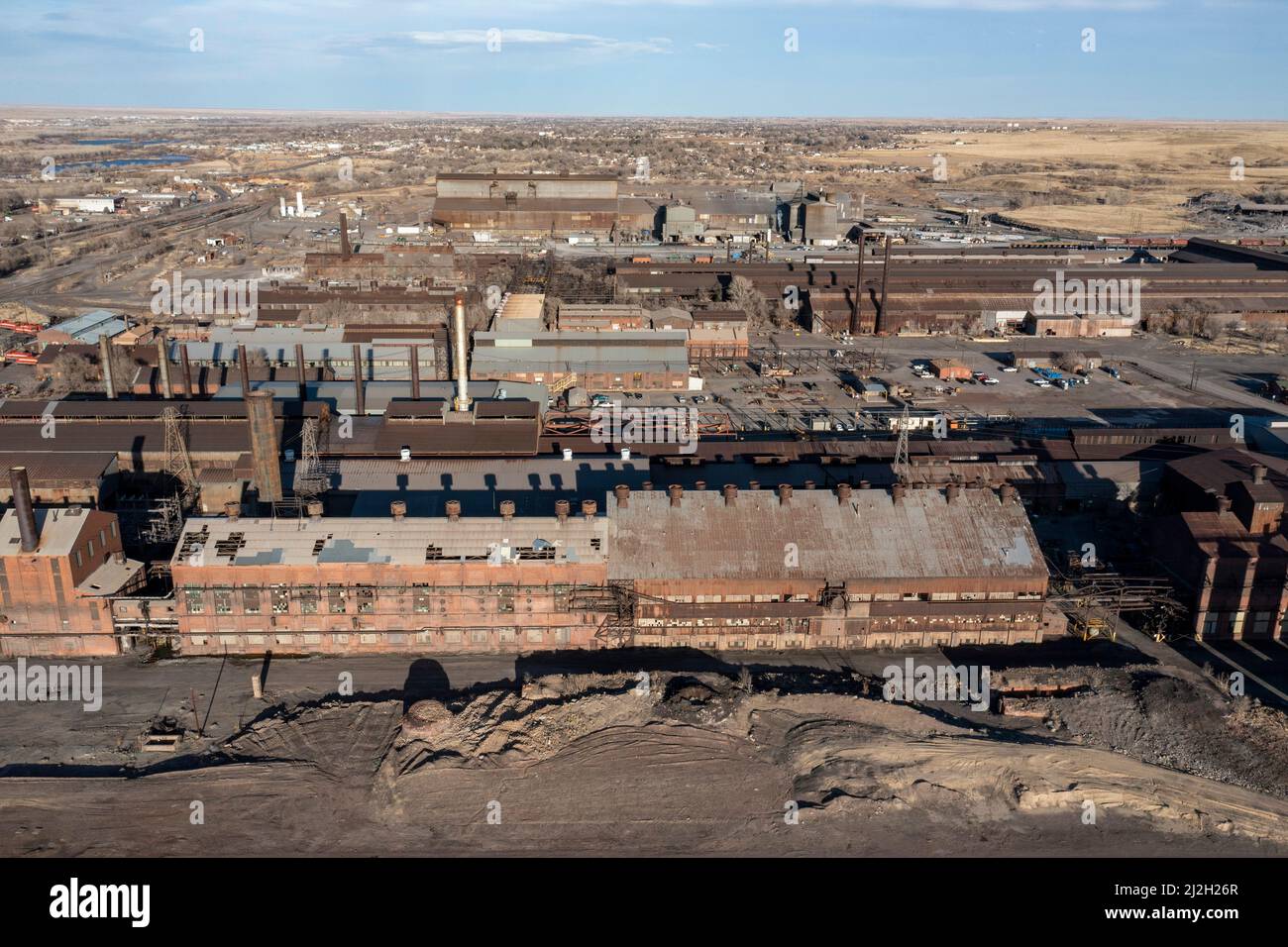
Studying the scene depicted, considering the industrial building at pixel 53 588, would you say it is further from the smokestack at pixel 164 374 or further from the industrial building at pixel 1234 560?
the industrial building at pixel 1234 560

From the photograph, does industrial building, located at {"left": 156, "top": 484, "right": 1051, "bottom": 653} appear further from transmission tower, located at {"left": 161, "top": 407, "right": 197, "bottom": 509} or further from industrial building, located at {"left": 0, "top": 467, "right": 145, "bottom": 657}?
transmission tower, located at {"left": 161, "top": 407, "right": 197, "bottom": 509}

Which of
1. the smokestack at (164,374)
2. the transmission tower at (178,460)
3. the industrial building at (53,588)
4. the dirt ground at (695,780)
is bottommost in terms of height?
the dirt ground at (695,780)

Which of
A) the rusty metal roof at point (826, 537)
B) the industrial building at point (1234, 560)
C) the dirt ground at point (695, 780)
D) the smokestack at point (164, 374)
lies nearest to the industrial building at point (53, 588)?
the dirt ground at point (695, 780)

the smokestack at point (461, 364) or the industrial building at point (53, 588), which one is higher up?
the smokestack at point (461, 364)

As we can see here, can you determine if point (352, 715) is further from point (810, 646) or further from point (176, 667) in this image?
point (810, 646)

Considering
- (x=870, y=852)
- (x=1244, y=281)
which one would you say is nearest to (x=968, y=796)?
(x=870, y=852)
